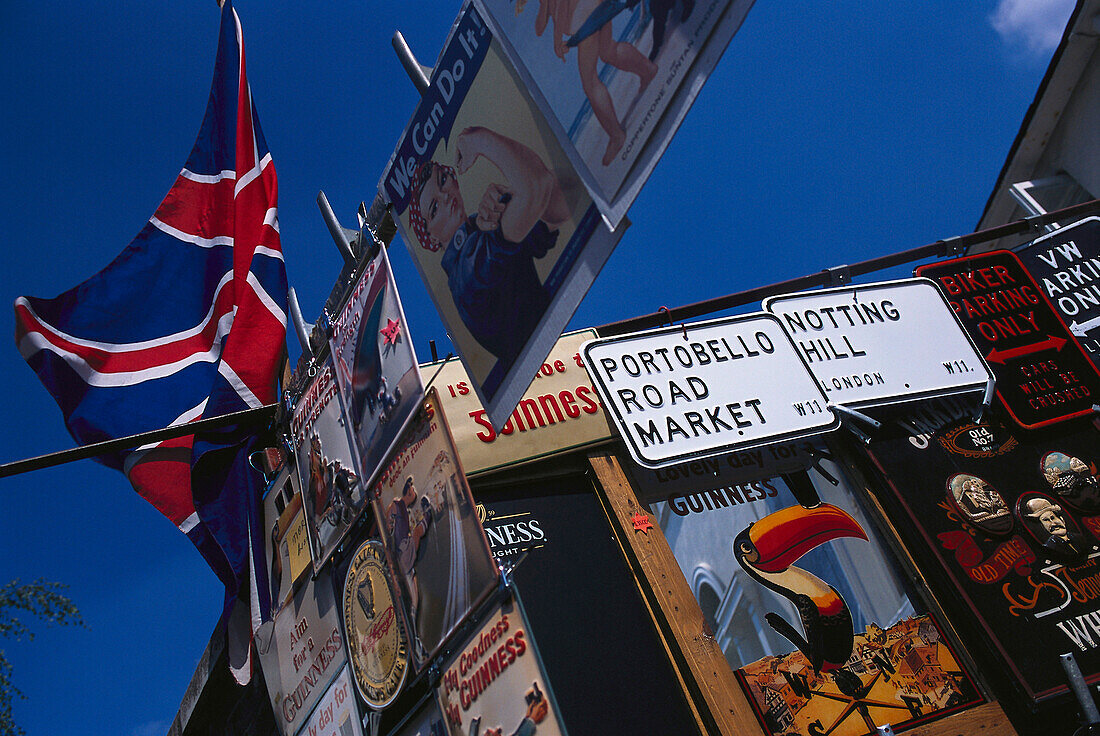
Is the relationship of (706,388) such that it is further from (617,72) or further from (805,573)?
(617,72)

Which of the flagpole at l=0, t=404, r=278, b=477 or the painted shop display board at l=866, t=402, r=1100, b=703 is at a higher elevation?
the flagpole at l=0, t=404, r=278, b=477

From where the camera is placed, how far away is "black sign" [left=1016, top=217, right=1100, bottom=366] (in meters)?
7.61

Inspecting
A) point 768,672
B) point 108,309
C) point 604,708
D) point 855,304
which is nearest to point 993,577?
point 768,672

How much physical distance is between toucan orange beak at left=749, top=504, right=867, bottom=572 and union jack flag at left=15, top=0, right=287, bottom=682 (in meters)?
3.38

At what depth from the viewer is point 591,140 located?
330 cm

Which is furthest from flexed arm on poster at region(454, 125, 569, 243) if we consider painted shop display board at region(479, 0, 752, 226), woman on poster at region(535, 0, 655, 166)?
woman on poster at region(535, 0, 655, 166)

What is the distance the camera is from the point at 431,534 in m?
4.01

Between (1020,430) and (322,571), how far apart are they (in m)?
5.33

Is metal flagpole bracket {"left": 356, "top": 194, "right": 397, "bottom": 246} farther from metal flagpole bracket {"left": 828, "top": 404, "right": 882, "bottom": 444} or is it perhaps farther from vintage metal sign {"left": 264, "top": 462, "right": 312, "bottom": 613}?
metal flagpole bracket {"left": 828, "top": 404, "right": 882, "bottom": 444}

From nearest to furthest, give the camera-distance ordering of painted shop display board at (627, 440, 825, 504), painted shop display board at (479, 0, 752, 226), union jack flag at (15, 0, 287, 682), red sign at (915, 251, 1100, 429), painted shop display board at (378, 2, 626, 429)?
painted shop display board at (479, 0, 752, 226), painted shop display board at (378, 2, 626, 429), union jack flag at (15, 0, 287, 682), painted shop display board at (627, 440, 825, 504), red sign at (915, 251, 1100, 429)

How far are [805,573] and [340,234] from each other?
3814mm

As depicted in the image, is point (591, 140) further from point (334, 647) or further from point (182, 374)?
point (182, 374)

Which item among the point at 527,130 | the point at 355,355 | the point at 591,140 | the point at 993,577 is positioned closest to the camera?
the point at 591,140

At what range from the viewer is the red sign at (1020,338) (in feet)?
23.1
